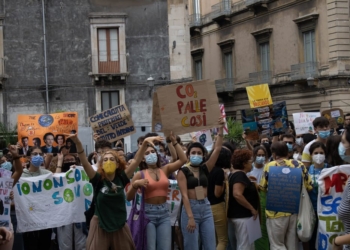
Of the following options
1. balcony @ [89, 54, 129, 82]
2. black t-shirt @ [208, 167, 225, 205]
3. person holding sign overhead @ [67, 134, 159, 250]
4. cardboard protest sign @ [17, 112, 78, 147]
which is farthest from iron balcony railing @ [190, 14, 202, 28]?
person holding sign overhead @ [67, 134, 159, 250]

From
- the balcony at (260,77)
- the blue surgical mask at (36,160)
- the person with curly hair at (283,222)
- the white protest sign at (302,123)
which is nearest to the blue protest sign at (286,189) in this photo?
the person with curly hair at (283,222)

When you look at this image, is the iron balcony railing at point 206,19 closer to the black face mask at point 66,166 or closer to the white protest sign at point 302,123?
the white protest sign at point 302,123

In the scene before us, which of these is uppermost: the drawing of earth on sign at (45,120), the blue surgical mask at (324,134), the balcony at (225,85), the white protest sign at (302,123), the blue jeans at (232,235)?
the balcony at (225,85)

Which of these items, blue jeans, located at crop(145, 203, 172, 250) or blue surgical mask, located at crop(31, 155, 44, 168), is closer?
blue jeans, located at crop(145, 203, 172, 250)

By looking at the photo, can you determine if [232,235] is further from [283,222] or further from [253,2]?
[253,2]

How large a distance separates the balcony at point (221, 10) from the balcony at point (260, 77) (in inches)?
147

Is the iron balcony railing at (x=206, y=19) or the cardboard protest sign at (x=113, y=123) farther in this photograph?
the iron balcony railing at (x=206, y=19)

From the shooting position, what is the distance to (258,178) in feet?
36.7

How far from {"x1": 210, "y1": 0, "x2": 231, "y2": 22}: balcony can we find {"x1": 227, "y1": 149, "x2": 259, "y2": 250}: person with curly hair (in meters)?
31.0

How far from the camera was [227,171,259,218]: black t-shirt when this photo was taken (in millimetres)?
9836

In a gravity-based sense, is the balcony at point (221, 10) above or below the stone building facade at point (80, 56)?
above

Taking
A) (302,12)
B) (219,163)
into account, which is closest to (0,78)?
(302,12)

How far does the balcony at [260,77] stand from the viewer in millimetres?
37500

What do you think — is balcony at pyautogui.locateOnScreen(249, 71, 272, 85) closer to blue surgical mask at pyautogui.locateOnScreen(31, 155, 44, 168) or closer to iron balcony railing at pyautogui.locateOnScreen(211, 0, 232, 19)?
iron balcony railing at pyautogui.locateOnScreen(211, 0, 232, 19)
